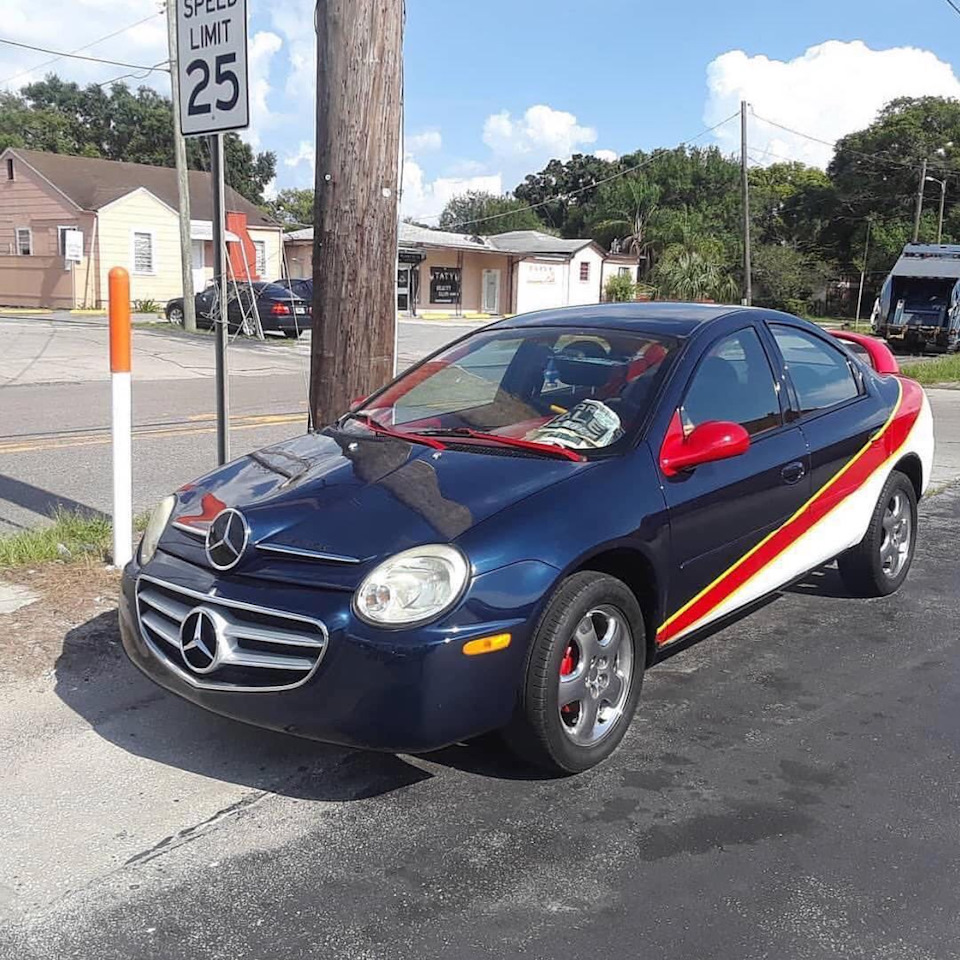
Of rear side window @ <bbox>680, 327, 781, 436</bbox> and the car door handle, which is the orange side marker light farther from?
the car door handle

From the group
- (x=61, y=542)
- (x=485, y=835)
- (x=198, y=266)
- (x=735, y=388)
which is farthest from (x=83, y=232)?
(x=485, y=835)

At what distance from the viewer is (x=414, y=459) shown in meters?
3.86

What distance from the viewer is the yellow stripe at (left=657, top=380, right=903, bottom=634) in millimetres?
4031

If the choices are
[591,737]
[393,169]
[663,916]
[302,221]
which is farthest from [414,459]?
[302,221]

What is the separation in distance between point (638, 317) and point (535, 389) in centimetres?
61

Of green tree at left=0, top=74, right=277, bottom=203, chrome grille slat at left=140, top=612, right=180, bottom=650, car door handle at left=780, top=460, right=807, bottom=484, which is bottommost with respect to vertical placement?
chrome grille slat at left=140, top=612, right=180, bottom=650

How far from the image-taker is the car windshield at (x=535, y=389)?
13.3ft

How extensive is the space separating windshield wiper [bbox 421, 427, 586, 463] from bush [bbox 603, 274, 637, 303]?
146 ft

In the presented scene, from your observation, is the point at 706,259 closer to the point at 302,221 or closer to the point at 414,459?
the point at 302,221

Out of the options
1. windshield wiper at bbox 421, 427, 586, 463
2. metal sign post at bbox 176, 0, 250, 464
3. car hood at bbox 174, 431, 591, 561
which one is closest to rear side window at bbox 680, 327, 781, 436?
windshield wiper at bbox 421, 427, 586, 463

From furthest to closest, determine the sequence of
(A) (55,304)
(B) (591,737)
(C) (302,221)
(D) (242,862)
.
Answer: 1. (C) (302,221)
2. (A) (55,304)
3. (B) (591,737)
4. (D) (242,862)

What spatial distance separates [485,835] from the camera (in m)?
3.19

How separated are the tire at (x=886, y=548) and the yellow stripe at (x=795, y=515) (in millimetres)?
330

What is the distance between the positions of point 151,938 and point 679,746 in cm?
200
